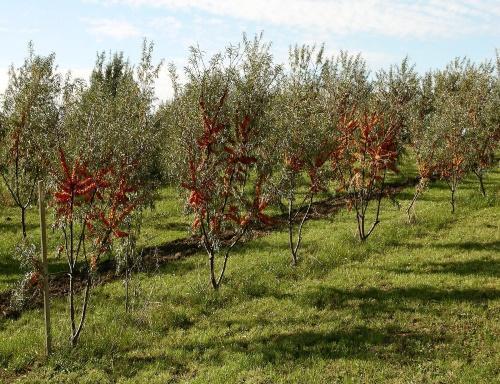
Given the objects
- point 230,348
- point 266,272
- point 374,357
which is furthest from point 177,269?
point 374,357

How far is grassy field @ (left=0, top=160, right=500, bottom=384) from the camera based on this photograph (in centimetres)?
1198

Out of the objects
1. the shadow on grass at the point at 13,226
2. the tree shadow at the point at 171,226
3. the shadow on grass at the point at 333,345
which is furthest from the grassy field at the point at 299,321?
the tree shadow at the point at 171,226

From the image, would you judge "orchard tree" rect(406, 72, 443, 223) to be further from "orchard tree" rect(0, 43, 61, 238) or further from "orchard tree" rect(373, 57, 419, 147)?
"orchard tree" rect(0, 43, 61, 238)

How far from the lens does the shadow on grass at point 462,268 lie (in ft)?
55.5

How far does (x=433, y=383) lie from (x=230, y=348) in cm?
524

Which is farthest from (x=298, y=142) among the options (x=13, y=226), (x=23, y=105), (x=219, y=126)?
(x=13, y=226)

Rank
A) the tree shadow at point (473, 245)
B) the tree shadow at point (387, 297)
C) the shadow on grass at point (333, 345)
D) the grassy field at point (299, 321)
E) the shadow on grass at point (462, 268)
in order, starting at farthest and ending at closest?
the tree shadow at point (473, 245) → the shadow on grass at point (462, 268) → the tree shadow at point (387, 297) → the shadow on grass at point (333, 345) → the grassy field at point (299, 321)

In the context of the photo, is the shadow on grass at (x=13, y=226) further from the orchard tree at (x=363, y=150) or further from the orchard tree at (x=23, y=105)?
the orchard tree at (x=363, y=150)

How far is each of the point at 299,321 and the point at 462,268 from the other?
6.98m

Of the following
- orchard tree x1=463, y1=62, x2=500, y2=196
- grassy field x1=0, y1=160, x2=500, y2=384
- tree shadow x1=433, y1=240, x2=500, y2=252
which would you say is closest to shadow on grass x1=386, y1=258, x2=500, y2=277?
grassy field x1=0, y1=160, x2=500, y2=384

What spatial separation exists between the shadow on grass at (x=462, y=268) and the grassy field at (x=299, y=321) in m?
0.07

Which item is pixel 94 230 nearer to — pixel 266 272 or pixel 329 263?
pixel 266 272

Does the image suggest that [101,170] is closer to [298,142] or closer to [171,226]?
[298,142]

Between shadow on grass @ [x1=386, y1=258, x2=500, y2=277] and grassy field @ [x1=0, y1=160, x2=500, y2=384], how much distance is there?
0.07 meters
